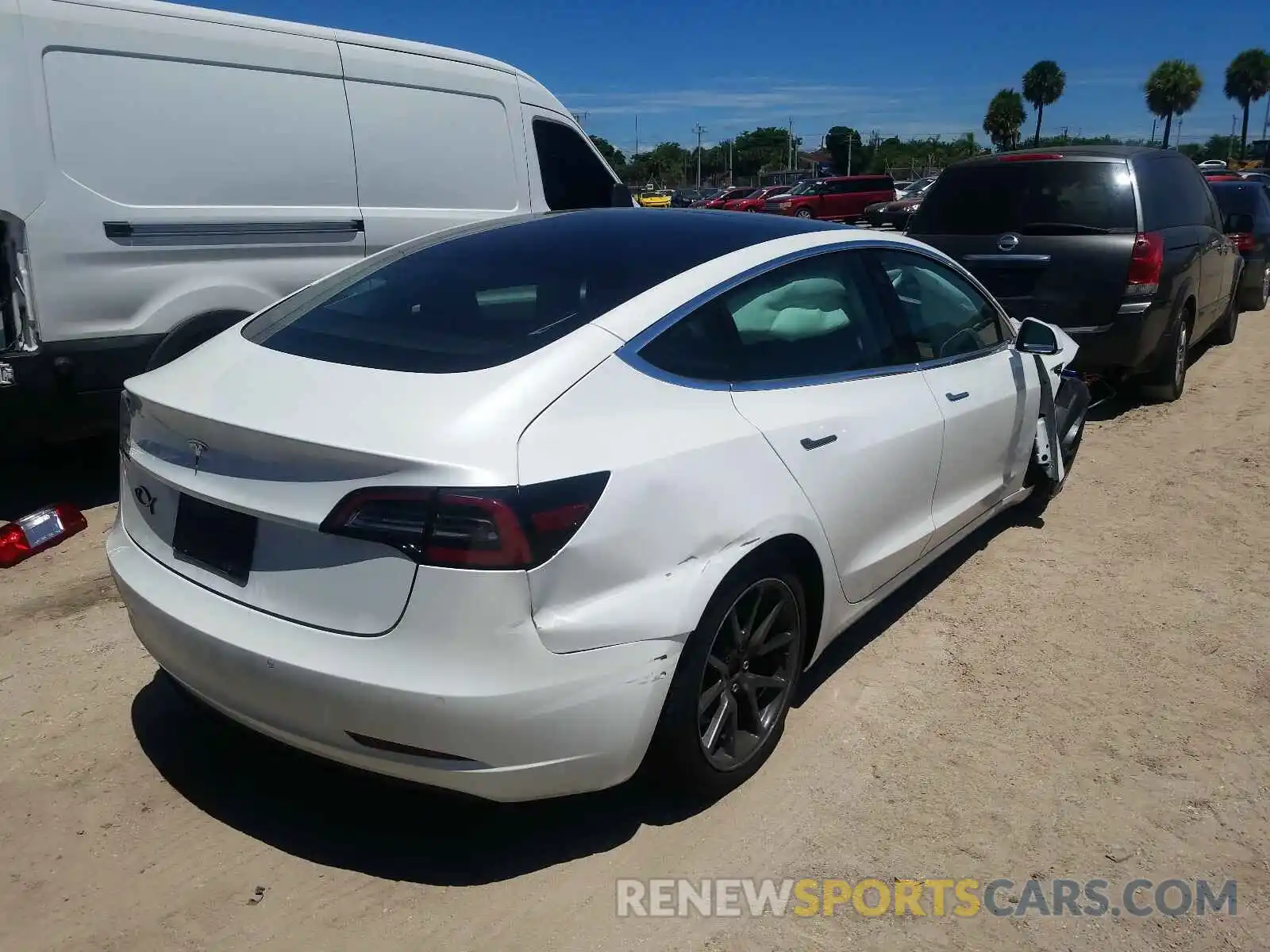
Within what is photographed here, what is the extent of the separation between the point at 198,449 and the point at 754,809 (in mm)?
1792

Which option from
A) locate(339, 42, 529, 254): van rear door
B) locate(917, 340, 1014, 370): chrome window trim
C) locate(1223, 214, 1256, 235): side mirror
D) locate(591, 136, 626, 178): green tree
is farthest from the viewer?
locate(591, 136, 626, 178): green tree

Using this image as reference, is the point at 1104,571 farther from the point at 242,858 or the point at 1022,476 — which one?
the point at 242,858

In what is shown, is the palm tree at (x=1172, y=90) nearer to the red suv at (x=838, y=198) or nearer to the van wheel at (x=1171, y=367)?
the red suv at (x=838, y=198)

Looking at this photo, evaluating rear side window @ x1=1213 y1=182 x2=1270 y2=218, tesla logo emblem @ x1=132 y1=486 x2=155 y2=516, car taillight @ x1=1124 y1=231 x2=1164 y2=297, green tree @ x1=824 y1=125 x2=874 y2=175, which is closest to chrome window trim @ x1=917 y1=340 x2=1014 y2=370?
tesla logo emblem @ x1=132 y1=486 x2=155 y2=516

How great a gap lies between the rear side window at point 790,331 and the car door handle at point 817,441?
0.70 feet

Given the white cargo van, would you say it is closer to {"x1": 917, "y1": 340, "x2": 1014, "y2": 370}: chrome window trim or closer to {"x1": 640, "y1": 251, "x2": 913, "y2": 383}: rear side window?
{"x1": 640, "y1": 251, "x2": 913, "y2": 383}: rear side window

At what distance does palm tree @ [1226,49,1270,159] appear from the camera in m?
98.4

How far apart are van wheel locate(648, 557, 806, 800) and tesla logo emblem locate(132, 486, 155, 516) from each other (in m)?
1.45

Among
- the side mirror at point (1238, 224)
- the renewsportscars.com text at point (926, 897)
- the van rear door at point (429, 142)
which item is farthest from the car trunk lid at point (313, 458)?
the side mirror at point (1238, 224)

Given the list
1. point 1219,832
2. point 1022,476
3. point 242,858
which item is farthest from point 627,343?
point 1022,476

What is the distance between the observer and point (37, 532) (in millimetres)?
4930

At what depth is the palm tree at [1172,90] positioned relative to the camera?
91.4m

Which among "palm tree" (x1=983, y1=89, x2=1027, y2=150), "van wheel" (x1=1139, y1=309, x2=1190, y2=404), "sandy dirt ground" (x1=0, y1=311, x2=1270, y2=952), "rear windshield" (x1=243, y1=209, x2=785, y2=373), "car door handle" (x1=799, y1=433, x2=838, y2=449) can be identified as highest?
"palm tree" (x1=983, y1=89, x2=1027, y2=150)

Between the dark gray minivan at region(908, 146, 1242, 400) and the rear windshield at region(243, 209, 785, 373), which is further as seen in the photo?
the dark gray minivan at region(908, 146, 1242, 400)
